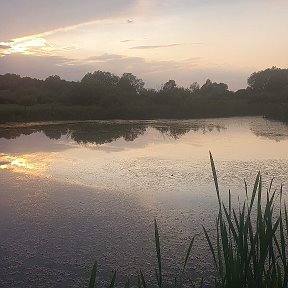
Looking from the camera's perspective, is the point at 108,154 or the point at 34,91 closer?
the point at 108,154

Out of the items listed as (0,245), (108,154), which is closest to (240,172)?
(108,154)

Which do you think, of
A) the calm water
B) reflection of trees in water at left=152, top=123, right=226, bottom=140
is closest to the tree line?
reflection of trees in water at left=152, top=123, right=226, bottom=140

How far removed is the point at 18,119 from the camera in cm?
2812

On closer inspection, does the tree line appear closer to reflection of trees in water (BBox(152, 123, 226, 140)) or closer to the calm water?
reflection of trees in water (BBox(152, 123, 226, 140))

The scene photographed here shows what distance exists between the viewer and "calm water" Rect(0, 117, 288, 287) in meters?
4.60

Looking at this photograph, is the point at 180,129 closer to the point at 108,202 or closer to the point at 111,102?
the point at 108,202

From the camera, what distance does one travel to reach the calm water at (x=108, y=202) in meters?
4.60

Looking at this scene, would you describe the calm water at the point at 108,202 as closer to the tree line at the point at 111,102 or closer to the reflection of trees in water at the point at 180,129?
the reflection of trees in water at the point at 180,129

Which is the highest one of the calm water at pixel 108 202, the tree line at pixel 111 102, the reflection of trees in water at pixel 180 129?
the tree line at pixel 111 102

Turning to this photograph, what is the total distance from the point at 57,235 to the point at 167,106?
34755 millimetres

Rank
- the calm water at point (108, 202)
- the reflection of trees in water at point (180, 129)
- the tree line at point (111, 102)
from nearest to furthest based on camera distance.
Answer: the calm water at point (108, 202)
the reflection of trees in water at point (180, 129)
the tree line at point (111, 102)

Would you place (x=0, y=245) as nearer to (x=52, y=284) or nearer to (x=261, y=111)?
(x=52, y=284)

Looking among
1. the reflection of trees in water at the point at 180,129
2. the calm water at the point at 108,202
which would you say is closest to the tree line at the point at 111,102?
the reflection of trees in water at the point at 180,129

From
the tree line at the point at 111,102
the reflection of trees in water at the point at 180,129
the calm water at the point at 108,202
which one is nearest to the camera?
the calm water at the point at 108,202
